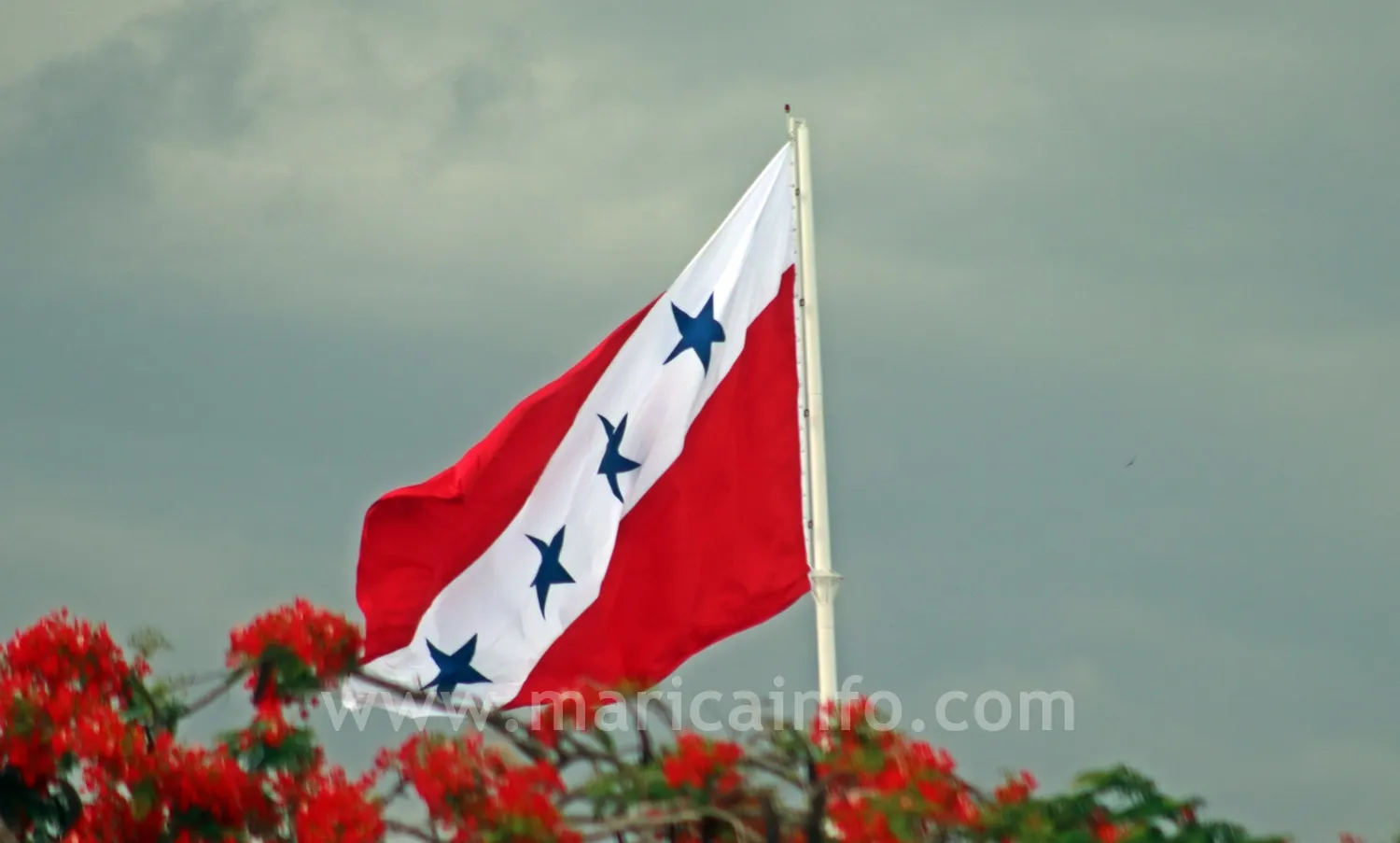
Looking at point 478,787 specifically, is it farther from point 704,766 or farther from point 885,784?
point 885,784

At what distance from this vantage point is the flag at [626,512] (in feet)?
52.9

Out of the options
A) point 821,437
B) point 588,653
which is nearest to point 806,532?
point 821,437

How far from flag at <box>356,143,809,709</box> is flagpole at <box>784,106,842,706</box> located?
12cm

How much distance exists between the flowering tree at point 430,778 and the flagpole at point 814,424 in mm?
1145

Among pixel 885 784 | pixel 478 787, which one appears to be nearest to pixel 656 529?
pixel 478 787

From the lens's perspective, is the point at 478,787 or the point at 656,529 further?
the point at 656,529

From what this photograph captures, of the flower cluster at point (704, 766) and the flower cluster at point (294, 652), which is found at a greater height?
the flower cluster at point (294, 652)

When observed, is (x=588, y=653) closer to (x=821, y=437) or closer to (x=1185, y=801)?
(x=821, y=437)

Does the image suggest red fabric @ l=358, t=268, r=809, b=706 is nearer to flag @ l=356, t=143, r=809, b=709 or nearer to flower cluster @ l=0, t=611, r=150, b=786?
flag @ l=356, t=143, r=809, b=709

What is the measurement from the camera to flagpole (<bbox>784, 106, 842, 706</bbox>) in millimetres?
15617

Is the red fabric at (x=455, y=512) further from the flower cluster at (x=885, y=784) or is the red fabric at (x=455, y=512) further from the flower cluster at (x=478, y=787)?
the flower cluster at (x=885, y=784)

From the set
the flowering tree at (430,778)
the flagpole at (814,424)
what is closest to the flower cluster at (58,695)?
the flowering tree at (430,778)

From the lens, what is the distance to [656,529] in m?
16.4

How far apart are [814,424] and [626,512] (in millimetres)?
1512
